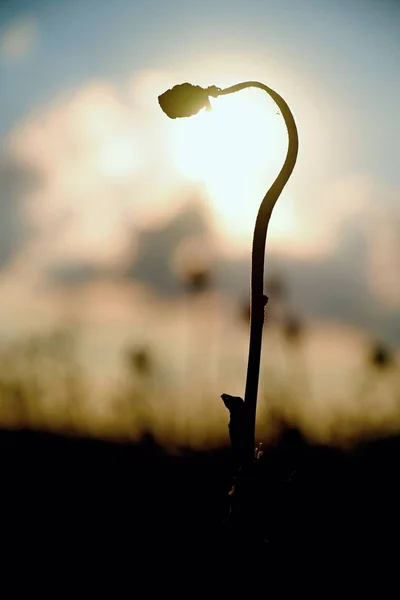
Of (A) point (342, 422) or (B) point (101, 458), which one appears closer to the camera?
(B) point (101, 458)

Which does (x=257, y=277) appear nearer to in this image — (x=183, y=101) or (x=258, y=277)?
(x=258, y=277)

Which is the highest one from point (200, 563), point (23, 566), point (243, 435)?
point (243, 435)

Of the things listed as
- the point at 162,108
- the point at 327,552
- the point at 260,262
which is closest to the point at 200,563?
the point at 327,552

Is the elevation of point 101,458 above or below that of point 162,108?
below

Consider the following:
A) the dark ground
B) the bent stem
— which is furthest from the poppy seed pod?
the dark ground

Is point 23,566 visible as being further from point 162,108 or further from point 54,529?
point 162,108

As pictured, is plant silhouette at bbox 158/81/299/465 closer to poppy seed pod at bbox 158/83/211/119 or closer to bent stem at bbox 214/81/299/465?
bent stem at bbox 214/81/299/465

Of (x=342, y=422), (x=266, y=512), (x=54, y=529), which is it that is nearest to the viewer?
(x=266, y=512)

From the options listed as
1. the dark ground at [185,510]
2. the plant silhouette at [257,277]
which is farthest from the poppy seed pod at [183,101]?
the dark ground at [185,510]
